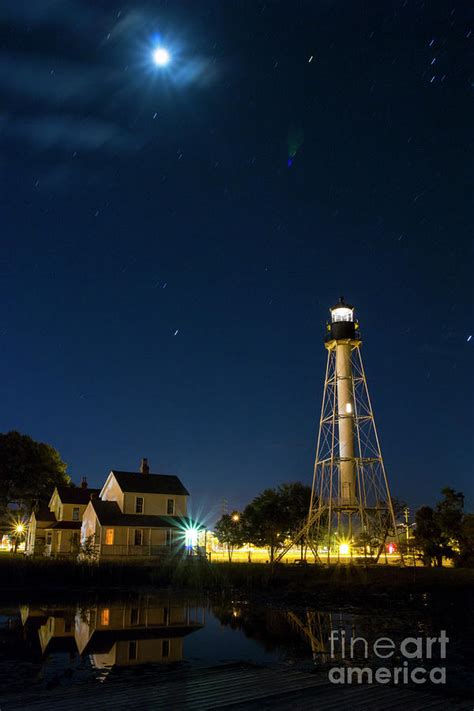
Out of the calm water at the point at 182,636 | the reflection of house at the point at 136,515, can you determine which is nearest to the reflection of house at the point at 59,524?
the reflection of house at the point at 136,515

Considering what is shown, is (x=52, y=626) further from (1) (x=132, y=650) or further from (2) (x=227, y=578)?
(2) (x=227, y=578)

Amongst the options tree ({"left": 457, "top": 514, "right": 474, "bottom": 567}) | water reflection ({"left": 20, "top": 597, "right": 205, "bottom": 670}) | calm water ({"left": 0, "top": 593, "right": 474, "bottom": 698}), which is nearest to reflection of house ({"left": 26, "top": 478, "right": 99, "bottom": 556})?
water reflection ({"left": 20, "top": 597, "right": 205, "bottom": 670})

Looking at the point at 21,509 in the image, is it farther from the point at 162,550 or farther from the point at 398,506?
the point at 398,506

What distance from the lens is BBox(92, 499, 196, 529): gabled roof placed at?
2140 inches

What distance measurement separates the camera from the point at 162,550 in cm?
5475

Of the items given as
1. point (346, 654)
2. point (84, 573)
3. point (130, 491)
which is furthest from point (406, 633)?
point (130, 491)

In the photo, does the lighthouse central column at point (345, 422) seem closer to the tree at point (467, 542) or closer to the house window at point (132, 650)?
the tree at point (467, 542)

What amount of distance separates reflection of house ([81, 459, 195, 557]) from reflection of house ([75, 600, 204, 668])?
19857 mm

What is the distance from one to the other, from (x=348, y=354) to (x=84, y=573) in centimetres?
2874

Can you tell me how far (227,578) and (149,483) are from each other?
66.6 ft

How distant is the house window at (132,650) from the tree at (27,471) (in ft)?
183

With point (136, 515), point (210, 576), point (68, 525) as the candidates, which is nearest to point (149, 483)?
point (136, 515)

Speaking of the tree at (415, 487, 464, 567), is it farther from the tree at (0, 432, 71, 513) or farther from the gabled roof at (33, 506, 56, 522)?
the tree at (0, 432, 71, 513)

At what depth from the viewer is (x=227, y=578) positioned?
42062 mm
